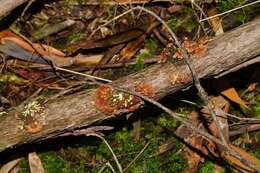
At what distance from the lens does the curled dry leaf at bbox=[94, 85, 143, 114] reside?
8.11 feet

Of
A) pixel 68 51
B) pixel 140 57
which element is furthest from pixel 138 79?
pixel 68 51

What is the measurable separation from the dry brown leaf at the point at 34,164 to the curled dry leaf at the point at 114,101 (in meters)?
0.70

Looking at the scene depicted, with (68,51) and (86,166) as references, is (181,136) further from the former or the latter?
(68,51)

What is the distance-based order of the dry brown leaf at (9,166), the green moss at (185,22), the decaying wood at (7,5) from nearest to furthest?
the decaying wood at (7,5), the dry brown leaf at (9,166), the green moss at (185,22)

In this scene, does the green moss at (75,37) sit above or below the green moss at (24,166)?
above

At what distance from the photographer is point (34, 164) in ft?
9.42

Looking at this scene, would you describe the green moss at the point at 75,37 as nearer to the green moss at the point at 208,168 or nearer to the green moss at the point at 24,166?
the green moss at the point at 24,166

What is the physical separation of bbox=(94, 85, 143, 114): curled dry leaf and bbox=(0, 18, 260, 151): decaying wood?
0.13 ft

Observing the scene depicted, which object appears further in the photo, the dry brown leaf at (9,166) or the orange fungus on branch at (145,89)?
the dry brown leaf at (9,166)

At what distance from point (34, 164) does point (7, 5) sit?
1084 mm

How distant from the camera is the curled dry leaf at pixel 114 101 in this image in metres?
2.47

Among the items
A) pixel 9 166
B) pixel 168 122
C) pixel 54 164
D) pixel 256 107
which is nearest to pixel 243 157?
pixel 256 107

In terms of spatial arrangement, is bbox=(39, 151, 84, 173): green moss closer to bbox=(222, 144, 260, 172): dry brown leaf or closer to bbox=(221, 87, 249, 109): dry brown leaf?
bbox=(222, 144, 260, 172): dry brown leaf

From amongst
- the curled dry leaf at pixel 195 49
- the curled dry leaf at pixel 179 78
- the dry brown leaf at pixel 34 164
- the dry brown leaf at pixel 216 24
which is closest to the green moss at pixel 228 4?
the dry brown leaf at pixel 216 24
